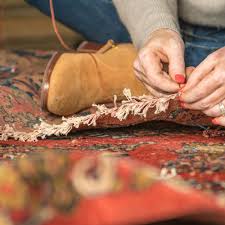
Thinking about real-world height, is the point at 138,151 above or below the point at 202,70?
below

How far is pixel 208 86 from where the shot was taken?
2.87 feet

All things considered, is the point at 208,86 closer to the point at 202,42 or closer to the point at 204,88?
the point at 204,88

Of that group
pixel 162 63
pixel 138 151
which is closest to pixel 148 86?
pixel 162 63

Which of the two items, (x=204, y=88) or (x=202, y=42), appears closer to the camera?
(x=204, y=88)

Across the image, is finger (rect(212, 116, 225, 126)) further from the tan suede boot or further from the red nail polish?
the tan suede boot

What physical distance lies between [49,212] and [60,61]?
772 mm

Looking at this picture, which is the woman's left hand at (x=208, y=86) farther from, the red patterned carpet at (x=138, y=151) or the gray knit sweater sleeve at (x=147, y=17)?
the gray knit sweater sleeve at (x=147, y=17)

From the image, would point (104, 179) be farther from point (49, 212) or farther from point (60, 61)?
point (60, 61)

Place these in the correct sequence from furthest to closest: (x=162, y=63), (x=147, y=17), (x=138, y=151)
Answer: (x=147, y=17) < (x=162, y=63) < (x=138, y=151)

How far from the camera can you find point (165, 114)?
97 centimetres

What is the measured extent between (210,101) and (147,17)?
0.29 metres

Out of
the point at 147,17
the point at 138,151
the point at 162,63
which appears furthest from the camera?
the point at 147,17

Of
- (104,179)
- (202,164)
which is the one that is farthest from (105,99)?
(104,179)

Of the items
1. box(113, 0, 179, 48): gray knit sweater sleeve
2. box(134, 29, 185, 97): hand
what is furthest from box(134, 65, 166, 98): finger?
box(113, 0, 179, 48): gray knit sweater sleeve
